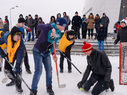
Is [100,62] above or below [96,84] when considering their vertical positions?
above

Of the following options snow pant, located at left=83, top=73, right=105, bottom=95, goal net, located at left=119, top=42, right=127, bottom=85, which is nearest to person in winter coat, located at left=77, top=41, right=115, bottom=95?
snow pant, located at left=83, top=73, right=105, bottom=95

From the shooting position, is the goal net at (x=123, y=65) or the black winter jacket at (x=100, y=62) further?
the goal net at (x=123, y=65)

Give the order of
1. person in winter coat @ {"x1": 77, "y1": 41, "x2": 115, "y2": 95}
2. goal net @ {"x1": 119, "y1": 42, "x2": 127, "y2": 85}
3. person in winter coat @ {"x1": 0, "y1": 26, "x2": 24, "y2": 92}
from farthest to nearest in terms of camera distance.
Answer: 1. goal net @ {"x1": 119, "y1": 42, "x2": 127, "y2": 85}
2. person in winter coat @ {"x1": 0, "y1": 26, "x2": 24, "y2": 92}
3. person in winter coat @ {"x1": 77, "y1": 41, "x2": 115, "y2": 95}

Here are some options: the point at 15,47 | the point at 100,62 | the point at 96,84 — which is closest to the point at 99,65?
the point at 100,62

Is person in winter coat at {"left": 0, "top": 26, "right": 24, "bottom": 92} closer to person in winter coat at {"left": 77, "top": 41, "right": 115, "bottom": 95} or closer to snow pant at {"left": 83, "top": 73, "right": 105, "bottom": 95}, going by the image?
person in winter coat at {"left": 77, "top": 41, "right": 115, "bottom": 95}

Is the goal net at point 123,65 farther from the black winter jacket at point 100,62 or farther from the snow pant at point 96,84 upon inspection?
the black winter jacket at point 100,62

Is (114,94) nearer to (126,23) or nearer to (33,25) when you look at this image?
(126,23)

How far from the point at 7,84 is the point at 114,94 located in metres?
3.03

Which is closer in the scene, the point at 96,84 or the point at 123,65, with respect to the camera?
the point at 96,84

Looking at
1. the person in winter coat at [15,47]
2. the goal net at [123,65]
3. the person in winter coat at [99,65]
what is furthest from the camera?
the goal net at [123,65]

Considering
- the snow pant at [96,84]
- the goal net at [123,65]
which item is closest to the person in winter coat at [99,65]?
the snow pant at [96,84]

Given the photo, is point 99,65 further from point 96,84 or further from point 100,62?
point 96,84

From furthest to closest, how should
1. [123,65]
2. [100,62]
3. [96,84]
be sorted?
[123,65], [96,84], [100,62]

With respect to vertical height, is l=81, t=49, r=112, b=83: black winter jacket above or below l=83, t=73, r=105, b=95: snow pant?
above
